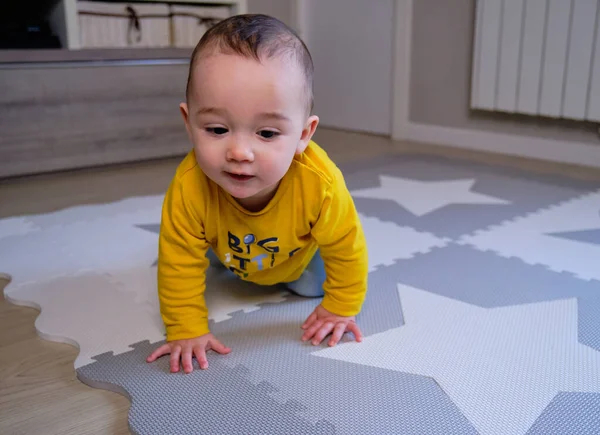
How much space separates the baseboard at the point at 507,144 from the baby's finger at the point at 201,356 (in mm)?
1633

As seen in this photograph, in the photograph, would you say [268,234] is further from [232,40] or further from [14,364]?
[14,364]

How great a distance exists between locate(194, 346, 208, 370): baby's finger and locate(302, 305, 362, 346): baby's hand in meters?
0.14

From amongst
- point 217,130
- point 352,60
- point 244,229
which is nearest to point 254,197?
point 244,229

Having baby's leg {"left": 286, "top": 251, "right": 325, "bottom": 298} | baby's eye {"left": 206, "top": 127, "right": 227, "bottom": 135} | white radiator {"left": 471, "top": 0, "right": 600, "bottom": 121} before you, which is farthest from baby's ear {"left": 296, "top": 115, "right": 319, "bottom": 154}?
white radiator {"left": 471, "top": 0, "right": 600, "bottom": 121}

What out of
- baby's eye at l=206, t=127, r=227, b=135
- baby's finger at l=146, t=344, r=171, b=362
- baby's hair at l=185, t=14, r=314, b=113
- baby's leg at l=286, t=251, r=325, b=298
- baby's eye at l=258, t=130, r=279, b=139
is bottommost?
baby's finger at l=146, t=344, r=171, b=362

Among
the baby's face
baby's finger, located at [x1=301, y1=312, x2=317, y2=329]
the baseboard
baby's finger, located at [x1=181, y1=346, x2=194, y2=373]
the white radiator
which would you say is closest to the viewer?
the baby's face

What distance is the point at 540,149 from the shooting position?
2068 millimetres

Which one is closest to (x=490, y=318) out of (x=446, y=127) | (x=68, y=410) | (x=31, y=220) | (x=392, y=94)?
(x=68, y=410)

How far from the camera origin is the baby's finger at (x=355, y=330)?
813 mm

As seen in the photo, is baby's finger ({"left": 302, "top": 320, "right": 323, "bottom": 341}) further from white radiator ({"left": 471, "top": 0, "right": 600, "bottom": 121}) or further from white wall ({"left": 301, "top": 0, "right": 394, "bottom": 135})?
white wall ({"left": 301, "top": 0, "right": 394, "bottom": 135})

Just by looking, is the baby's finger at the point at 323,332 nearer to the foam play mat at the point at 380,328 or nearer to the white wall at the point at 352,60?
the foam play mat at the point at 380,328

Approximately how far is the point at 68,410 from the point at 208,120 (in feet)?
1.22

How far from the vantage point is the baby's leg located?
930mm

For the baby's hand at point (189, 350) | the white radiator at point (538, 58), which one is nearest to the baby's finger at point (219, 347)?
the baby's hand at point (189, 350)
